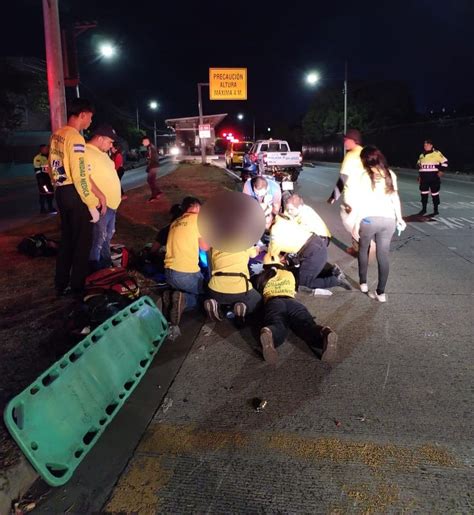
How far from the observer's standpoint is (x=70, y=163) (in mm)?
5309

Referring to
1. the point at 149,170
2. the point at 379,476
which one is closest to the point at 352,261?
the point at 379,476

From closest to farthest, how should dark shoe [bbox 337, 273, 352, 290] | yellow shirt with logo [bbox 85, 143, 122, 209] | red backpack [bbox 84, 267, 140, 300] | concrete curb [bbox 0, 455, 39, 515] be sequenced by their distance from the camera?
concrete curb [bbox 0, 455, 39, 515], red backpack [bbox 84, 267, 140, 300], yellow shirt with logo [bbox 85, 143, 122, 209], dark shoe [bbox 337, 273, 352, 290]

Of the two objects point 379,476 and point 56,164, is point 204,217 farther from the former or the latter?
point 379,476

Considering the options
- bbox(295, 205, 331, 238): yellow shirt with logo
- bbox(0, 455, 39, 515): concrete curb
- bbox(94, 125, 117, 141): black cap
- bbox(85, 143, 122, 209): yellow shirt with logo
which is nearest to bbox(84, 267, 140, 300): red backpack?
bbox(85, 143, 122, 209): yellow shirt with logo

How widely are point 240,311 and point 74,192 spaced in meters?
2.20

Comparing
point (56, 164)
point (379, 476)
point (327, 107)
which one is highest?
point (327, 107)

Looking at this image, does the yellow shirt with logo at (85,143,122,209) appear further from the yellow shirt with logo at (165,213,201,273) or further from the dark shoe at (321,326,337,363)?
the dark shoe at (321,326,337,363)

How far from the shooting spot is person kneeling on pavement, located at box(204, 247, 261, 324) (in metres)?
5.01

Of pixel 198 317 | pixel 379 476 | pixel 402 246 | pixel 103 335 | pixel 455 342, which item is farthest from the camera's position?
pixel 402 246

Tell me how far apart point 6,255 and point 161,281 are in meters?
3.23

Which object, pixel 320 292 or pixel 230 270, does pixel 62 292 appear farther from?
pixel 320 292

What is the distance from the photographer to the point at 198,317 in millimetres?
5363

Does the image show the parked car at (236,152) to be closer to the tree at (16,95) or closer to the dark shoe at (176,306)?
the tree at (16,95)

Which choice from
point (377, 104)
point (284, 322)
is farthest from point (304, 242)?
point (377, 104)
